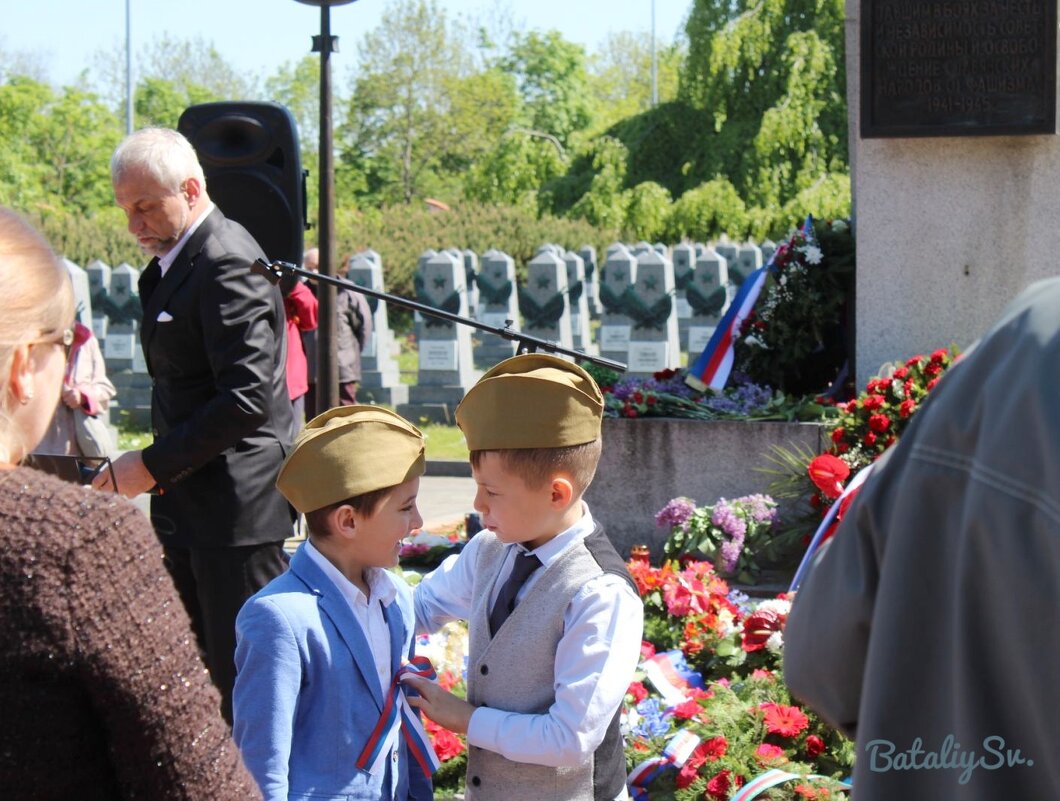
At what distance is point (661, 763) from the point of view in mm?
3803

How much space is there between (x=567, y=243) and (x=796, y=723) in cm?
2681

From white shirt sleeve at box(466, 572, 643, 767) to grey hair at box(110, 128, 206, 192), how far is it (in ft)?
5.56

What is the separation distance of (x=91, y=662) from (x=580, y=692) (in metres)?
1.13

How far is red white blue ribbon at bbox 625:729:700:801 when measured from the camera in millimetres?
3762

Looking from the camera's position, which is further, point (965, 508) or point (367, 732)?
point (367, 732)

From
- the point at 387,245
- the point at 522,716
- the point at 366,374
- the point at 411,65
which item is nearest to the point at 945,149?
the point at 522,716

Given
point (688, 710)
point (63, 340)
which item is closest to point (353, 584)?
point (63, 340)

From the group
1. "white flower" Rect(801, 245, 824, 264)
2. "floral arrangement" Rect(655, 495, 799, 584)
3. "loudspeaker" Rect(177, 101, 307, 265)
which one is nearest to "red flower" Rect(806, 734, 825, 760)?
"floral arrangement" Rect(655, 495, 799, 584)

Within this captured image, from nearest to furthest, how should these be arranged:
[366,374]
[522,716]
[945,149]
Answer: [522,716], [945,149], [366,374]

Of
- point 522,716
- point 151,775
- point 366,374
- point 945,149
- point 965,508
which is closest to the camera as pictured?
point 965,508

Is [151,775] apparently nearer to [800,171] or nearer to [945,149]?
[945,149]

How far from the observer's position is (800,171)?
29109mm

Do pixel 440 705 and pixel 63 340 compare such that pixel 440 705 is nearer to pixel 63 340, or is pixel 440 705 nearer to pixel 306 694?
pixel 306 694

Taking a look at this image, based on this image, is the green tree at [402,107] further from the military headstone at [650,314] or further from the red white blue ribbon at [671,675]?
the red white blue ribbon at [671,675]
